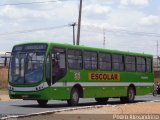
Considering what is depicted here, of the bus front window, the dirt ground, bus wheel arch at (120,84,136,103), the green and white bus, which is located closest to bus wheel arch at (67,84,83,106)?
the green and white bus

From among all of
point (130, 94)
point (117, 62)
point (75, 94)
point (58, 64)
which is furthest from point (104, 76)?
point (58, 64)

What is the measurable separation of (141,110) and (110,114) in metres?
1.93

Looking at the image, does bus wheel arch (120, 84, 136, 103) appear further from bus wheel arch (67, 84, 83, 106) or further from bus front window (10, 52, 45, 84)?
bus front window (10, 52, 45, 84)

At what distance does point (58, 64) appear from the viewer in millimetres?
26141

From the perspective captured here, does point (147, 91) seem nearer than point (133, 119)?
No

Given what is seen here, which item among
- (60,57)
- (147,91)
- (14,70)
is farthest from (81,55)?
(147,91)

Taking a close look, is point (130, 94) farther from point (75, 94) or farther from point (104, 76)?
point (75, 94)

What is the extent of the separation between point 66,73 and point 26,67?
207cm

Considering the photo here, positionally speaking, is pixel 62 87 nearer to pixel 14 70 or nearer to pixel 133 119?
pixel 14 70

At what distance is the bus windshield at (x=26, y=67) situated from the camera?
25.5 m

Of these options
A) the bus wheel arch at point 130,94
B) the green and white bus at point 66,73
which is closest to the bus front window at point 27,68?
the green and white bus at point 66,73

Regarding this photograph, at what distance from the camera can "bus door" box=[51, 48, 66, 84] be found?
25.9 m

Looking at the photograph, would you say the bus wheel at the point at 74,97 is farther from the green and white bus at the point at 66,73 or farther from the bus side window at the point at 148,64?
the bus side window at the point at 148,64

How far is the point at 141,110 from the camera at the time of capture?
21797 millimetres
